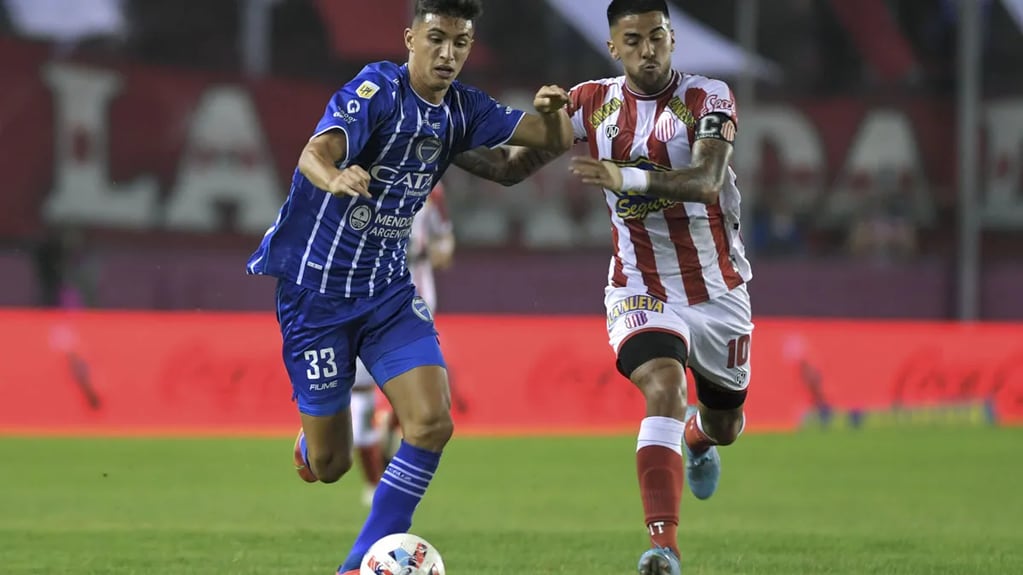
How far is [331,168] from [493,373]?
10.4m

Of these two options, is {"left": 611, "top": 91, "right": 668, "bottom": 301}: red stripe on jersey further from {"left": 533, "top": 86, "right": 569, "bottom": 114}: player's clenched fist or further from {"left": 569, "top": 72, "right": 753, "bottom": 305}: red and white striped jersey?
{"left": 533, "top": 86, "right": 569, "bottom": 114}: player's clenched fist

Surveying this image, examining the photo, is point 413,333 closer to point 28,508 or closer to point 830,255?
point 28,508

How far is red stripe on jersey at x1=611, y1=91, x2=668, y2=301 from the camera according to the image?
672 centimetres

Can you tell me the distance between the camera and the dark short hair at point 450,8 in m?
5.87

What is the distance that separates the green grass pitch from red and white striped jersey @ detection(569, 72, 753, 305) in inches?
49.4

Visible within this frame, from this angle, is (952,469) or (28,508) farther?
(952,469)

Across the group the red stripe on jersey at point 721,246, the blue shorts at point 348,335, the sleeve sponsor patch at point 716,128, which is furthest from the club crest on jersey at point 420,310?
the red stripe on jersey at point 721,246

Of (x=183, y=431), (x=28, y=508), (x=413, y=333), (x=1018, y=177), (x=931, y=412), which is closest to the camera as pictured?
(x=413, y=333)

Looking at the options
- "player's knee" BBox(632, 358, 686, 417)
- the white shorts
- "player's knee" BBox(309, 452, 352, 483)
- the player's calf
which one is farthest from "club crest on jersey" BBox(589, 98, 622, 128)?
"player's knee" BBox(309, 452, 352, 483)

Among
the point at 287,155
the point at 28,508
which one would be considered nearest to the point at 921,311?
the point at 287,155

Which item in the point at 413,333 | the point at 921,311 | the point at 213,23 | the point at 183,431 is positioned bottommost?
the point at 921,311

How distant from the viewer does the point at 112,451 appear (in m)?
13.3

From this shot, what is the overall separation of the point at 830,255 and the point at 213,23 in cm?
A: 971

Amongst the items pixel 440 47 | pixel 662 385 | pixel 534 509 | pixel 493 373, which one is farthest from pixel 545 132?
pixel 493 373
